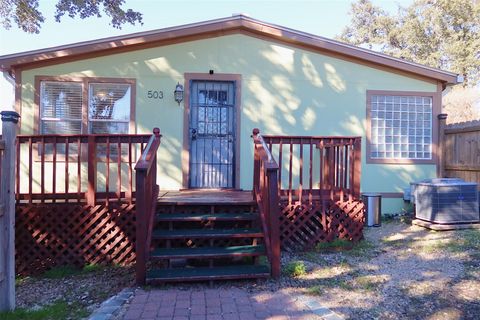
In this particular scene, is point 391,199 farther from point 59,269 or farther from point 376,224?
point 59,269

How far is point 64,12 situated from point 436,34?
19.9 metres

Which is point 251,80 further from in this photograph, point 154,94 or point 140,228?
point 140,228

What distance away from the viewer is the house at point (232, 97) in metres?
7.09

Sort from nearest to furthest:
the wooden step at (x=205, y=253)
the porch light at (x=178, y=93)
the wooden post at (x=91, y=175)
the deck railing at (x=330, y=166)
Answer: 1. the wooden step at (x=205, y=253)
2. the wooden post at (x=91, y=175)
3. the deck railing at (x=330, y=166)
4. the porch light at (x=178, y=93)

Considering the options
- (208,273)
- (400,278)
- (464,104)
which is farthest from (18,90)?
(464,104)

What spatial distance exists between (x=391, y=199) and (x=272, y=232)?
441 cm

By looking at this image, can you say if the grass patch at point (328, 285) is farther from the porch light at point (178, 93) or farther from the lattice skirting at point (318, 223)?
the porch light at point (178, 93)

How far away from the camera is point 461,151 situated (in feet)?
24.9

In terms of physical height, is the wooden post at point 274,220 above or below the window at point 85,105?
below

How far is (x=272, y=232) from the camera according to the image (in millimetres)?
4227

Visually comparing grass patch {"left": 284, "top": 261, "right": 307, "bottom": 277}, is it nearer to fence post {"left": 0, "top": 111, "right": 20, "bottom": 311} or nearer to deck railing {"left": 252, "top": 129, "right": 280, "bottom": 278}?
deck railing {"left": 252, "top": 129, "right": 280, "bottom": 278}

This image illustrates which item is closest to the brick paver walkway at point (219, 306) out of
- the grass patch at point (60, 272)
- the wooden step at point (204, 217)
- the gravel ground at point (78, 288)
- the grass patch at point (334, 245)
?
the gravel ground at point (78, 288)

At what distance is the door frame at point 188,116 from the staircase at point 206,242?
6.14ft

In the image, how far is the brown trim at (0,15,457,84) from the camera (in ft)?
22.4
